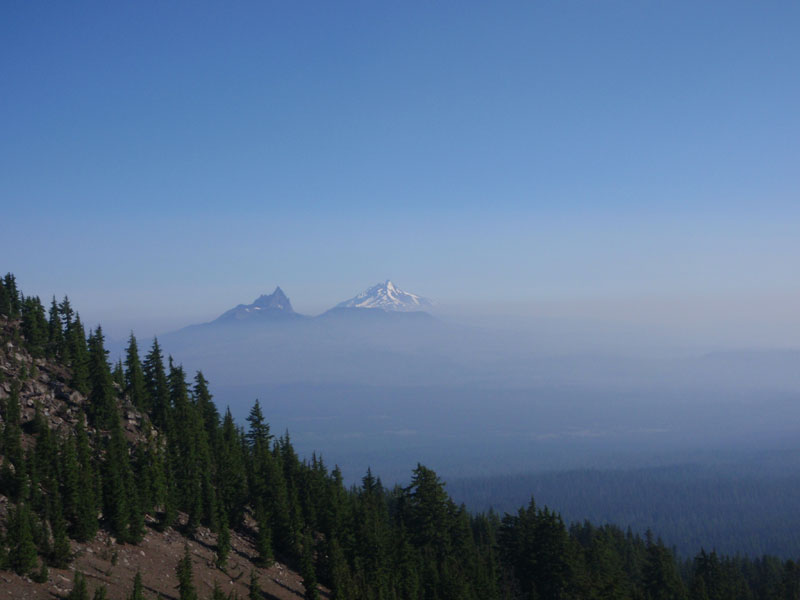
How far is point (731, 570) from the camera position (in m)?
96.5

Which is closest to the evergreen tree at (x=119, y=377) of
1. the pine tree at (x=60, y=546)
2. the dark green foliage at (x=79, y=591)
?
the pine tree at (x=60, y=546)

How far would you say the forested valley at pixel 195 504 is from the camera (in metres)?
45.7

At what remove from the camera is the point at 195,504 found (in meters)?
56.0

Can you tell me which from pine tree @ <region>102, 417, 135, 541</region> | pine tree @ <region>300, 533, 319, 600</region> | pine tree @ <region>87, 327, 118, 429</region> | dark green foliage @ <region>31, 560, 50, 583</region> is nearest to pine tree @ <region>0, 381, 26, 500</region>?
pine tree @ <region>102, 417, 135, 541</region>

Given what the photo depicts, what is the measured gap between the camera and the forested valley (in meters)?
45.7

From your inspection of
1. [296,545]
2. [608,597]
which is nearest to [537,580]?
[608,597]

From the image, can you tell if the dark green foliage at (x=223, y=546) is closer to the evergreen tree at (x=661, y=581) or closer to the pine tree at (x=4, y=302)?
the pine tree at (x=4, y=302)

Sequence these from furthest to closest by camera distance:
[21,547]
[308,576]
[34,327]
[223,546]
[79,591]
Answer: [34,327]
[308,576]
[223,546]
[21,547]
[79,591]

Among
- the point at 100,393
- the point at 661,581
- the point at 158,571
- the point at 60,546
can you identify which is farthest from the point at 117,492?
the point at 661,581

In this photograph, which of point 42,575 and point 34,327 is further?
point 34,327

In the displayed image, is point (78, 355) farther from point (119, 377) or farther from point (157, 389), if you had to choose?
point (157, 389)

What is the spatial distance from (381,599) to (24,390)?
123ft

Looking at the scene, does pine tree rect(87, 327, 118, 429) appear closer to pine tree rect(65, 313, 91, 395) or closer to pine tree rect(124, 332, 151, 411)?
pine tree rect(65, 313, 91, 395)

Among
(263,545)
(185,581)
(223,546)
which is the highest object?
(185,581)
